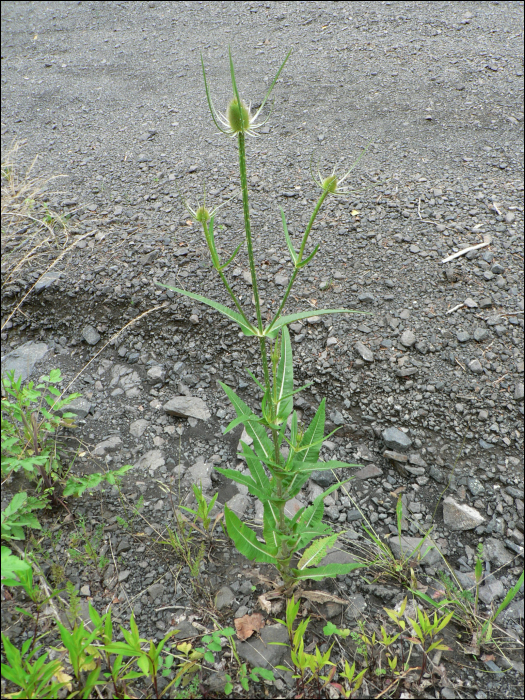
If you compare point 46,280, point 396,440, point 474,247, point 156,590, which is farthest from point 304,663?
point 46,280

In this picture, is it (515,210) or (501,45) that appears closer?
(515,210)

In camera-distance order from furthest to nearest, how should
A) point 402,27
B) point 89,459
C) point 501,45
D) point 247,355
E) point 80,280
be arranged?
point 402,27 → point 501,45 → point 80,280 → point 247,355 → point 89,459

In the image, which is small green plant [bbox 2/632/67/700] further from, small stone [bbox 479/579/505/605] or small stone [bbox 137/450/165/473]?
small stone [bbox 479/579/505/605]

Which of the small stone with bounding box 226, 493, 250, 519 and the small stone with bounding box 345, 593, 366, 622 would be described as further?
the small stone with bounding box 226, 493, 250, 519

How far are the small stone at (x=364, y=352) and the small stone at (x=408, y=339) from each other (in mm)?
187

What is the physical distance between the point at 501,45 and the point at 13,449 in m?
5.37

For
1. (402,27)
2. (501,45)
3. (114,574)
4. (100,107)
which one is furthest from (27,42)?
(114,574)

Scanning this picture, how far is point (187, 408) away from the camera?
226 centimetres

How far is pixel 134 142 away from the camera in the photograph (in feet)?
12.7

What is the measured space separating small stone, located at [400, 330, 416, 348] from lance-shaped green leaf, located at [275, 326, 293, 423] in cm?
99

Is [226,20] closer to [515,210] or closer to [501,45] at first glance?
[501,45]

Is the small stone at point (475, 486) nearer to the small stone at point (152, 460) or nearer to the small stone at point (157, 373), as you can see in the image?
the small stone at point (152, 460)

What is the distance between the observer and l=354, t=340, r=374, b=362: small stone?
7.49ft

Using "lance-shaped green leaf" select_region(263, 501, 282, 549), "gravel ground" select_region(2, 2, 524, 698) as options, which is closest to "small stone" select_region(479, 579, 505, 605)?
"gravel ground" select_region(2, 2, 524, 698)
